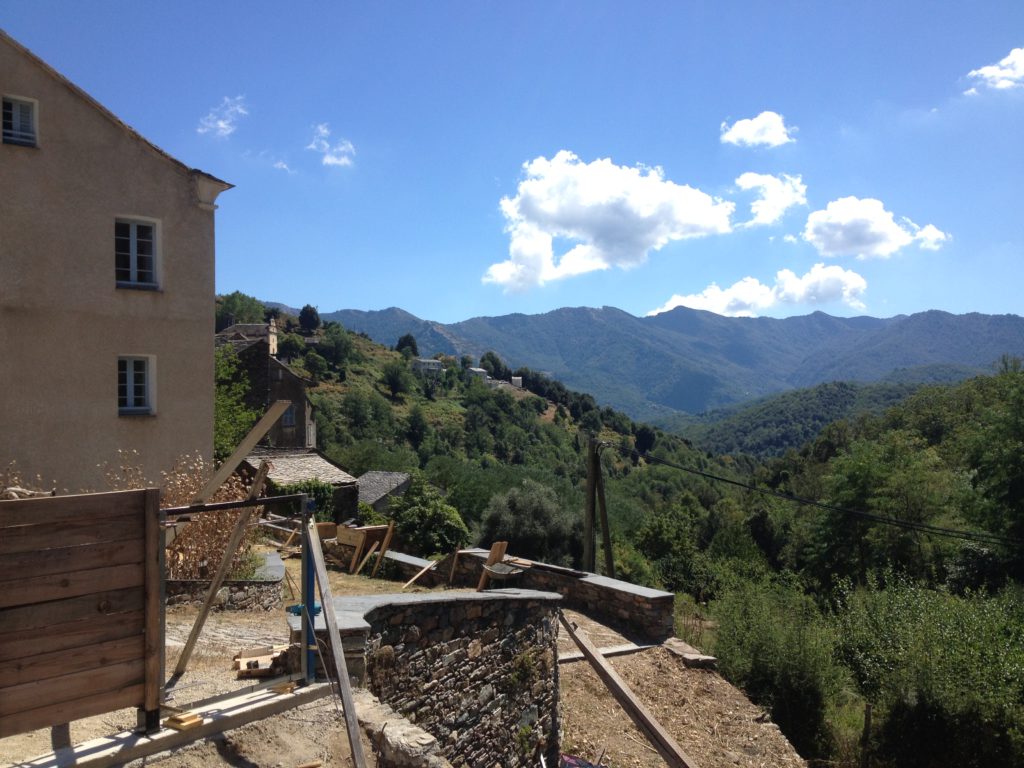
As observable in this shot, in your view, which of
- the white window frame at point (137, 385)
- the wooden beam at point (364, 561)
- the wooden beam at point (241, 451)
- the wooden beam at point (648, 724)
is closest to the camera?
the wooden beam at point (241, 451)

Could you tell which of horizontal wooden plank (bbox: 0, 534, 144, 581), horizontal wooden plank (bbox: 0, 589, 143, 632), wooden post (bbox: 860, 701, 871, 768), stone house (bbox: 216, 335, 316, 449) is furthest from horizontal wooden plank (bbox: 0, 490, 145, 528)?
stone house (bbox: 216, 335, 316, 449)

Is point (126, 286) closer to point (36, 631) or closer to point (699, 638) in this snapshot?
point (36, 631)

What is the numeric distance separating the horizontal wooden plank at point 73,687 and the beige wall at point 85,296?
31.5ft

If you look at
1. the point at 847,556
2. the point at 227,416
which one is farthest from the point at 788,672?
the point at 847,556

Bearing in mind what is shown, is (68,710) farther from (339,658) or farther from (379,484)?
(379,484)

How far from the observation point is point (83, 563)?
4.14m

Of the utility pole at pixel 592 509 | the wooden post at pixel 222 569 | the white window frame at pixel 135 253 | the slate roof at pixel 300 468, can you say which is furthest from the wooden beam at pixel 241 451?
the slate roof at pixel 300 468

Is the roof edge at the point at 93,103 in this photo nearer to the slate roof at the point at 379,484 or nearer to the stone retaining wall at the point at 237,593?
the stone retaining wall at the point at 237,593

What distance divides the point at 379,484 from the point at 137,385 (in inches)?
923

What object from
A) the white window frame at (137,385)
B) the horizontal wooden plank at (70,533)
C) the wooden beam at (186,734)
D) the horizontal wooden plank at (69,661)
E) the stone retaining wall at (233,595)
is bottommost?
the stone retaining wall at (233,595)

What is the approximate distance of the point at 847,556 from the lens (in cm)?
2838

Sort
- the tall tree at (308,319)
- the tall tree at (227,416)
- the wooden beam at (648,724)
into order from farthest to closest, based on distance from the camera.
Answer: the tall tree at (308,319), the tall tree at (227,416), the wooden beam at (648,724)

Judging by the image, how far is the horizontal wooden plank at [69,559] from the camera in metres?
3.87

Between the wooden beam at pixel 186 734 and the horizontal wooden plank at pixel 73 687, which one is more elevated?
the horizontal wooden plank at pixel 73 687
